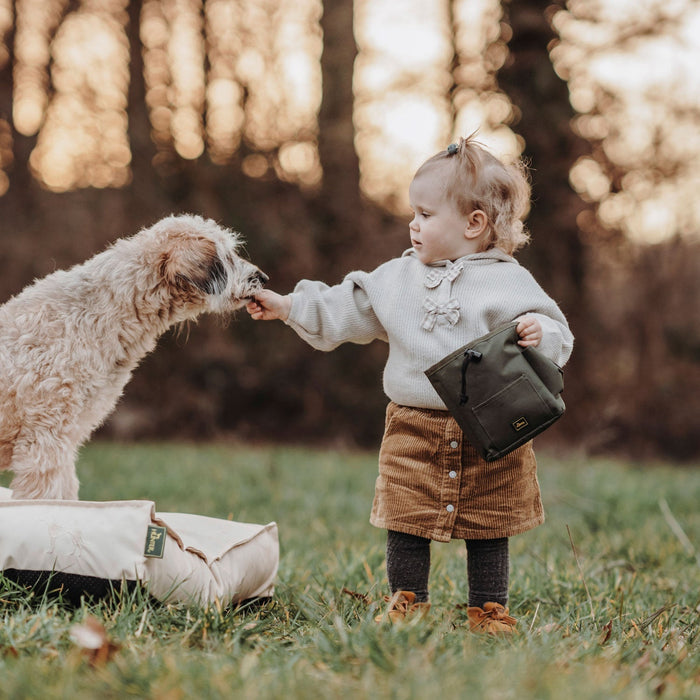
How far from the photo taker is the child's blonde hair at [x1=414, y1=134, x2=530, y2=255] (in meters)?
3.22

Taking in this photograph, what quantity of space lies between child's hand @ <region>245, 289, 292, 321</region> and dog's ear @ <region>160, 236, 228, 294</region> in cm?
16

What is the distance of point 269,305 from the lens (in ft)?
11.6

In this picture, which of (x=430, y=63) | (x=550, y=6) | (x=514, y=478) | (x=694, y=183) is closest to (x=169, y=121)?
(x=430, y=63)

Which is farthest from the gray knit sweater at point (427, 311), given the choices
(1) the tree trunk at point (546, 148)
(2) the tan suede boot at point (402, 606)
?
(1) the tree trunk at point (546, 148)

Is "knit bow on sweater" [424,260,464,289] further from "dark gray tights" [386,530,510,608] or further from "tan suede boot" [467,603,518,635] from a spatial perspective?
"tan suede boot" [467,603,518,635]

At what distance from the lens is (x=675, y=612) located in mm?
3527

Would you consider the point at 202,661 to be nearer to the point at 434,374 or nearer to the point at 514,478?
the point at 434,374

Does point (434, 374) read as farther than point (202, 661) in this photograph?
Yes

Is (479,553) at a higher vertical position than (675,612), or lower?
higher

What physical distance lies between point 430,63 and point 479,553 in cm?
910

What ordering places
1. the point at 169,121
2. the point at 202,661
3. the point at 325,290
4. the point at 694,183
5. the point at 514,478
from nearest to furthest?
the point at 202,661, the point at 514,478, the point at 325,290, the point at 694,183, the point at 169,121

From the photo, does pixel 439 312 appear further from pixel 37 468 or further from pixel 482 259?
pixel 37 468

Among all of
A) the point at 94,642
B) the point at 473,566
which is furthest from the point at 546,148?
the point at 94,642

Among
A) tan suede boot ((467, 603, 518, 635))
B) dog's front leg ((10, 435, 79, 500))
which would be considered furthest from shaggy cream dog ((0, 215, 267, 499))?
tan suede boot ((467, 603, 518, 635))
